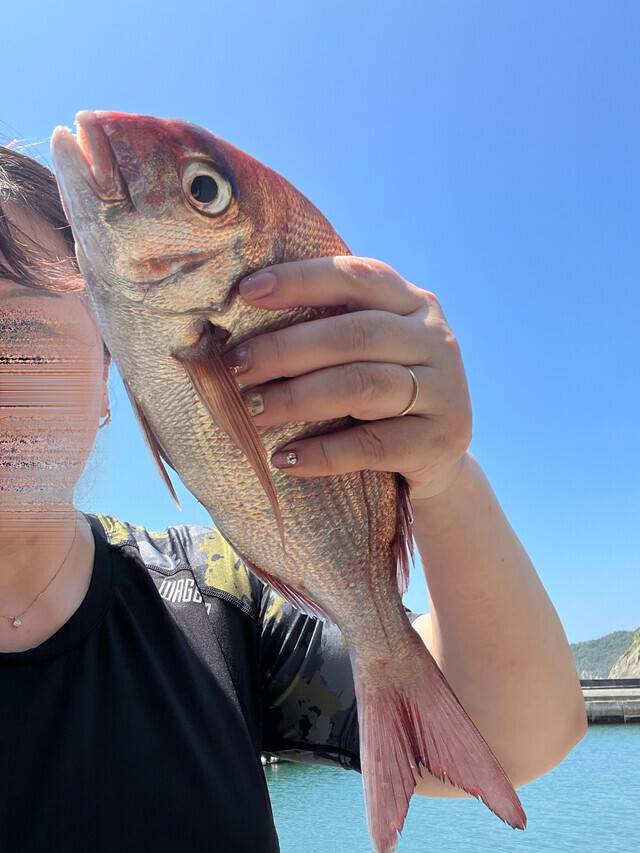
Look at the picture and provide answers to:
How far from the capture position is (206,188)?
102 centimetres

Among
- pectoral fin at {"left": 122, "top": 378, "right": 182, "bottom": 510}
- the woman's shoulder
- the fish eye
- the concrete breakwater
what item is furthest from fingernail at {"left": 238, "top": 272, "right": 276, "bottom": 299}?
the concrete breakwater

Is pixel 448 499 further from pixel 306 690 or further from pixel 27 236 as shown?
pixel 27 236

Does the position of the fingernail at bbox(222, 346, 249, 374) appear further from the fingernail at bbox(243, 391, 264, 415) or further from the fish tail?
the fish tail

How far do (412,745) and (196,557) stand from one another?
874mm

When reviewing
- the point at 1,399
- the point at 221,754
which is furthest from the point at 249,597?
the point at 1,399

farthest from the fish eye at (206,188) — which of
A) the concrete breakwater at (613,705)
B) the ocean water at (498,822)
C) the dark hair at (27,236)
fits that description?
the concrete breakwater at (613,705)

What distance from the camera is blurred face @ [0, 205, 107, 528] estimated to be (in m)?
1.07

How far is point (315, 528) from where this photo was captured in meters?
1.17

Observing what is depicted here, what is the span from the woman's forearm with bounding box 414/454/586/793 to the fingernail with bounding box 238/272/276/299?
609mm

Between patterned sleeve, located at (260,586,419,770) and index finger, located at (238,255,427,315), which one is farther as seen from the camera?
patterned sleeve, located at (260,586,419,770)

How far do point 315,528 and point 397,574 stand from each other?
251 millimetres

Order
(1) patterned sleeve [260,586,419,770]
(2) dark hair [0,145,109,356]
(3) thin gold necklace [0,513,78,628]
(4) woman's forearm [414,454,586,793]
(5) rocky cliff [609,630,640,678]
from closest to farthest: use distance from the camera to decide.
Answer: (2) dark hair [0,145,109,356] → (4) woman's forearm [414,454,586,793] → (3) thin gold necklace [0,513,78,628] → (1) patterned sleeve [260,586,419,770] → (5) rocky cliff [609,630,640,678]

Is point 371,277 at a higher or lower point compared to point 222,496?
higher

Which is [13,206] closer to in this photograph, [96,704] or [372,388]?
[372,388]
